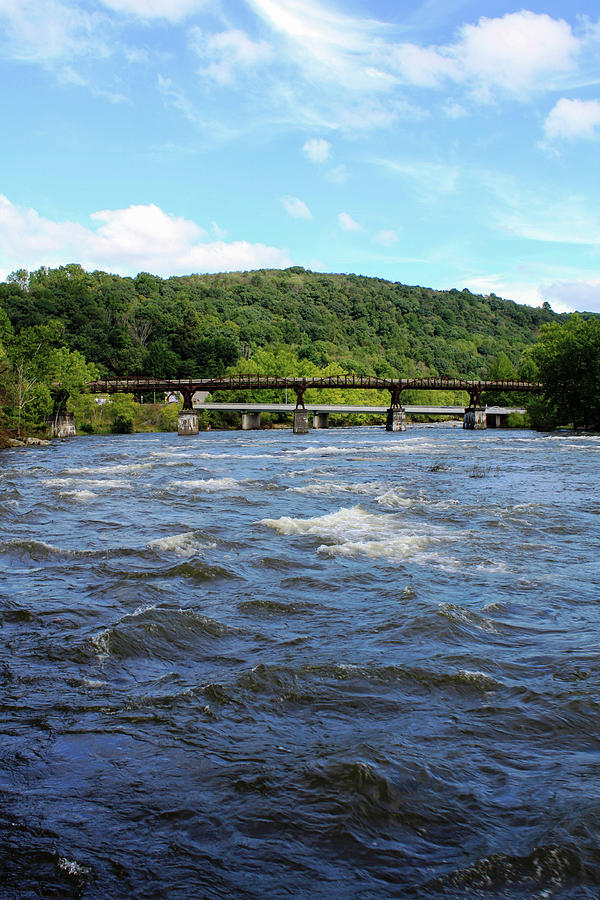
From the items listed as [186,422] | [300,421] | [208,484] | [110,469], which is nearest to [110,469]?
[110,469]

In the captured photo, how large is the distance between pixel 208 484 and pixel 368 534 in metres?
15.7

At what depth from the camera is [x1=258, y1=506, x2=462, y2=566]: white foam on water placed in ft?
55.6

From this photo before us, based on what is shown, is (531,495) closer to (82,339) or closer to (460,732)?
(460,732)

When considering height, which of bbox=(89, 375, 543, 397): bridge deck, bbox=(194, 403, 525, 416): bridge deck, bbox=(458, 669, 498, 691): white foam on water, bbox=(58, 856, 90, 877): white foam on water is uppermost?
bbox=(89, 375, 543, 397): bridge deck

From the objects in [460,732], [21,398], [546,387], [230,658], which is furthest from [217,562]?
[546,387]

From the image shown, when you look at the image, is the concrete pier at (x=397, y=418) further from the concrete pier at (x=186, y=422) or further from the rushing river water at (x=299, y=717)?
the rushing river water at (x=299, y=717)

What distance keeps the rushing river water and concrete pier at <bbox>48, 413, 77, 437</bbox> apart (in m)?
78.1

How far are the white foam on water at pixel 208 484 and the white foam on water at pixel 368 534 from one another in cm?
969

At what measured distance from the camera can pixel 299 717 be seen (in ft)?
27.1

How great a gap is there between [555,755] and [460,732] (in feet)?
3.30

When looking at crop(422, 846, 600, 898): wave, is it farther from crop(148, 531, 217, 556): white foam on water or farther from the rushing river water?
crop(148, 531, 217, 556): white foam on water

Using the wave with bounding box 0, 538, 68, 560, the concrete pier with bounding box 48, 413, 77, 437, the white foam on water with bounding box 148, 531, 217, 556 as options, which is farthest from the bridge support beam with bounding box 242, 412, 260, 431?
the wave with bounding box 0, 538, 68, 560

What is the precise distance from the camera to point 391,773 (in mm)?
6992

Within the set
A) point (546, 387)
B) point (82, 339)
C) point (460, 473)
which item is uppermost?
point (82, 339)
